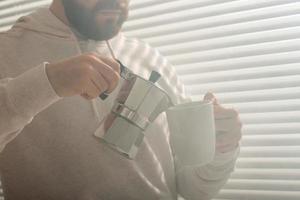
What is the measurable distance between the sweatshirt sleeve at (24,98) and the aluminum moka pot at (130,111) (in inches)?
3.7

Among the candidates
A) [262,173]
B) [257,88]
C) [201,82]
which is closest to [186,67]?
[201,82]

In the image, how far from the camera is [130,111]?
646 mm

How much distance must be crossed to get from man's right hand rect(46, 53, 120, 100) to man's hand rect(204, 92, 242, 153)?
0.26 metres

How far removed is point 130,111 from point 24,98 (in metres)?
0.17

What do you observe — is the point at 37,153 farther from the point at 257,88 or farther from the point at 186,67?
the point at 257,88

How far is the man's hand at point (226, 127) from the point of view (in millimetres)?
800

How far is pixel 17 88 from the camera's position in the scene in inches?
26.0

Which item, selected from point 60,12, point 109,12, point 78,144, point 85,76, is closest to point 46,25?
point 60,12

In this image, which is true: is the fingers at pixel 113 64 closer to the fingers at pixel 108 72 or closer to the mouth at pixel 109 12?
the fingers at pixel 108 72

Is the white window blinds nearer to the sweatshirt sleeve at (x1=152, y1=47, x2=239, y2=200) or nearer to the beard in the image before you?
the sweatshirt sleeve at (x1=152, y1=47, x2=239, y2=200)

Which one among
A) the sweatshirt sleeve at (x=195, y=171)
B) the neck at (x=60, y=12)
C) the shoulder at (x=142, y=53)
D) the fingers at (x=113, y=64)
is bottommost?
the sweatshirt sleeve at (x=195, y=171)

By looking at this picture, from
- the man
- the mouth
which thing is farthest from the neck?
the mouth

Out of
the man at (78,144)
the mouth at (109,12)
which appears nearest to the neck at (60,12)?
the man at (78,144)

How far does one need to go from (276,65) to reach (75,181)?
0.53 m
